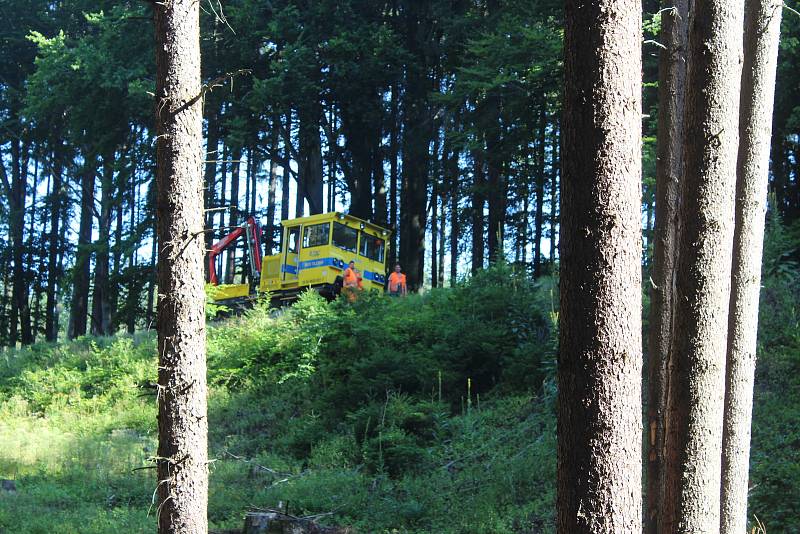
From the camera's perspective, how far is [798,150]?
23984 millimetres

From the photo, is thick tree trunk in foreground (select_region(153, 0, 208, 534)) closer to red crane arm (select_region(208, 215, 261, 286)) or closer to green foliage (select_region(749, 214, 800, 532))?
green foliage (select_region(749, 214, 800, 532))

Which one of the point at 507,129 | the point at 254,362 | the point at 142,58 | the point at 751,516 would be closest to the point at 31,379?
the point at 254,362

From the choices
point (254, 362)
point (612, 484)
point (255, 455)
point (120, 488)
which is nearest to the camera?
point (612, 484)

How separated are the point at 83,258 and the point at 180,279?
31.2 m

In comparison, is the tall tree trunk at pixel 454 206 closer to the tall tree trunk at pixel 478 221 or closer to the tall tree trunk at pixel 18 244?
the tall tree trunk at pixel 478 221

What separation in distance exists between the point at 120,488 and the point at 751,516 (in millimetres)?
10303

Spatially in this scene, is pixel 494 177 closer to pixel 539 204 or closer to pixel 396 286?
pixel 539 204

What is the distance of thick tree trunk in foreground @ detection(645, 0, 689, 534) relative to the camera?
9320 mm

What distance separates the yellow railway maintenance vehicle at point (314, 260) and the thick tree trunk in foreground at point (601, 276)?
22608 mm

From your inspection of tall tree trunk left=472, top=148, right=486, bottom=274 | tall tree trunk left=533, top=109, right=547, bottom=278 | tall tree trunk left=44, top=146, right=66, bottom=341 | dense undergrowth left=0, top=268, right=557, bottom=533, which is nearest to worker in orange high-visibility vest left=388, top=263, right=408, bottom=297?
dense undergrowth left=0, top=268, right=557, bottom=533

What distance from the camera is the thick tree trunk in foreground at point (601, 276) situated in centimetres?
446

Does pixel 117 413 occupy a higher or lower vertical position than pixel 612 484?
lower

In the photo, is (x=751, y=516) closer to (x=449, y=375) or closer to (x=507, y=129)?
(x=449, y=375)

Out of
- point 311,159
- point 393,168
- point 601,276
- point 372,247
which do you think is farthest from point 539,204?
point 601,276
